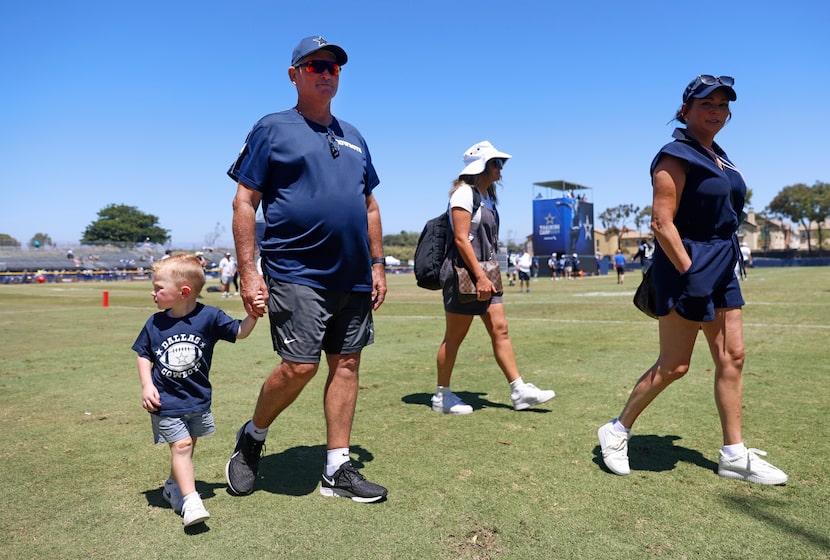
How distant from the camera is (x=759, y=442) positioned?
153 inches

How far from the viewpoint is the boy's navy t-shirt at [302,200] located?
126 inches

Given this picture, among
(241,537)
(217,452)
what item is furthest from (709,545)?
(217,452)

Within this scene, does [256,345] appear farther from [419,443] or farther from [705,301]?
[705,301]

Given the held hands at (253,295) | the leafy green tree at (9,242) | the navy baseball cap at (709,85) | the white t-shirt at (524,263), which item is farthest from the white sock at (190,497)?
the leafy green tree at (9,242)

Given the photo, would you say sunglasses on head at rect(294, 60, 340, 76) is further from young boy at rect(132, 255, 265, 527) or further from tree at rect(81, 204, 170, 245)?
tree at rect(81, 204, 170, 245)

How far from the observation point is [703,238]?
3391mm

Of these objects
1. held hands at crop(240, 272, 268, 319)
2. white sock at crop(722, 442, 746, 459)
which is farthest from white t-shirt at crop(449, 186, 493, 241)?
white sock at crop(722, 442, 746, 459)

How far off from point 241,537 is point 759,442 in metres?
3.01

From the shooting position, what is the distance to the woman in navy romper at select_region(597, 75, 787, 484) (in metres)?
3.30

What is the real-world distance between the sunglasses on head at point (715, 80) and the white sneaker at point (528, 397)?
2434 mm

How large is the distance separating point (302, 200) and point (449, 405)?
7.55ft

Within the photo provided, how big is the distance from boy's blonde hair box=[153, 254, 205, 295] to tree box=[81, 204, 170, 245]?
129475 mm

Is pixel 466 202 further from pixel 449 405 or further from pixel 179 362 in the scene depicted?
pixel 179 362

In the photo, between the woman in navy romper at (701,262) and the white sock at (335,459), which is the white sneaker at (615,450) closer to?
the woman in navy romper at (701,262)
